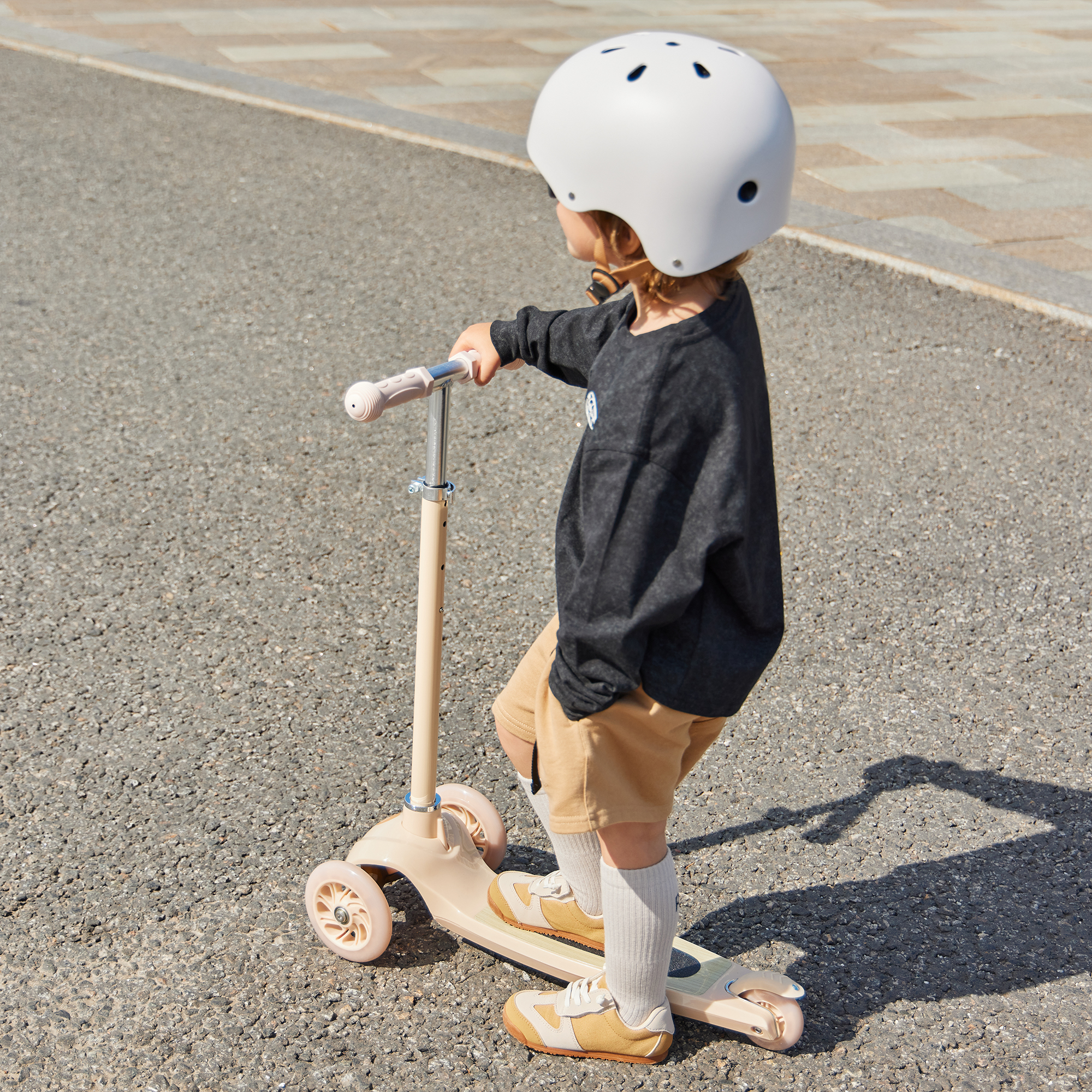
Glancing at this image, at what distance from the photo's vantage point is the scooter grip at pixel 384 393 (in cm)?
193

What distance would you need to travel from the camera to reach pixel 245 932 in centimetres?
253

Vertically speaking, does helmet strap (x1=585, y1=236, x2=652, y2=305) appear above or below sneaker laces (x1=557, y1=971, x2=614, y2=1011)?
above

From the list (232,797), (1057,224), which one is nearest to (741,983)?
(232,797)

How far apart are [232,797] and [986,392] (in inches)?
142

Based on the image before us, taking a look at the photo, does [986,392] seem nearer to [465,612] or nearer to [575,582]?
[465,612]

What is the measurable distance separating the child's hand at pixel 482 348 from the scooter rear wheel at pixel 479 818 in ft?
3.25

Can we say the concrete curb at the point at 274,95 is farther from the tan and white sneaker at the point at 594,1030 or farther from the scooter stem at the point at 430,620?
the tan and white sneaker at the point at 594,1030

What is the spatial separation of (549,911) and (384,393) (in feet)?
3.95

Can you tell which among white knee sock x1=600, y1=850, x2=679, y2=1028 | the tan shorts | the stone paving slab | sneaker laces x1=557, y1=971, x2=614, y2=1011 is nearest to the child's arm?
the tan shorts

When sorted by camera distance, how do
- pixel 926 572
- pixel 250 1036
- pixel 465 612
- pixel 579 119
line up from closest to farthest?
pixel 579 119
pixel 250 1036
pixel 465 612
pixel 926 572

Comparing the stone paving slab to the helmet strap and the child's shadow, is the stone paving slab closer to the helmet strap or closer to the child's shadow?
the child's shadow

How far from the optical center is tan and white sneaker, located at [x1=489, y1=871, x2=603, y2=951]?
253 centimetres

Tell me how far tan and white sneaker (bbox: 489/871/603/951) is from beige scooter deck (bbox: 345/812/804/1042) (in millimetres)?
26

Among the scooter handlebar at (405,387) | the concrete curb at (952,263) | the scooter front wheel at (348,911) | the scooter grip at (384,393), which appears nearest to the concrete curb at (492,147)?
the concrete curb at (952,263)
